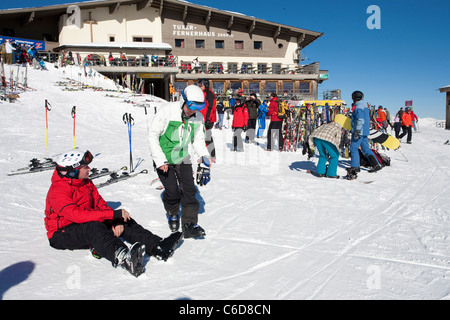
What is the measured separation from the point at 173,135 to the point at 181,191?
28.1 inches

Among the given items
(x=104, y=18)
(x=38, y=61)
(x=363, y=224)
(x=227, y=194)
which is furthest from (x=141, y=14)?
(x=363, y=224)

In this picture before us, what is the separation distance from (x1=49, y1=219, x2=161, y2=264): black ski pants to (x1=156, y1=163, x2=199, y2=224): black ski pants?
0.62m

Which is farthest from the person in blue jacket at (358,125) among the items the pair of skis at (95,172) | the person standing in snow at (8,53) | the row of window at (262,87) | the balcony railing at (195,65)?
the row of window at (262,87)

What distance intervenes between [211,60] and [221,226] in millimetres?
31145

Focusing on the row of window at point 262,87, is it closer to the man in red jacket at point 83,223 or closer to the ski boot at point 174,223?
the ski boot at point 174,223

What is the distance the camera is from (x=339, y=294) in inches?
103

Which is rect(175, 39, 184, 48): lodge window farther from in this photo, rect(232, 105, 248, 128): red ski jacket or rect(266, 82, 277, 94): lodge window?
rect(232, 105, 248, 128): red ski jacket

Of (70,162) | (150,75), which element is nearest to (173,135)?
(70,162)

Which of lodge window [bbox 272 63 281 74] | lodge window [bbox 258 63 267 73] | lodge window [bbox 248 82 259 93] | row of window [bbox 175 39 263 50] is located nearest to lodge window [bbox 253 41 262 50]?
row of window [bbox 175 39 263 50]

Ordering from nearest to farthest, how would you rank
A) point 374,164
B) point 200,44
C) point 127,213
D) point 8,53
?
point 127,213 < point 374,164 < point 8,53 < point 200,44

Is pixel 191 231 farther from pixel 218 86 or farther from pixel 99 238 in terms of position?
pixel 218 86

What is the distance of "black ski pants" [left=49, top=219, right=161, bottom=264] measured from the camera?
288cm

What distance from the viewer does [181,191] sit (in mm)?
3969
